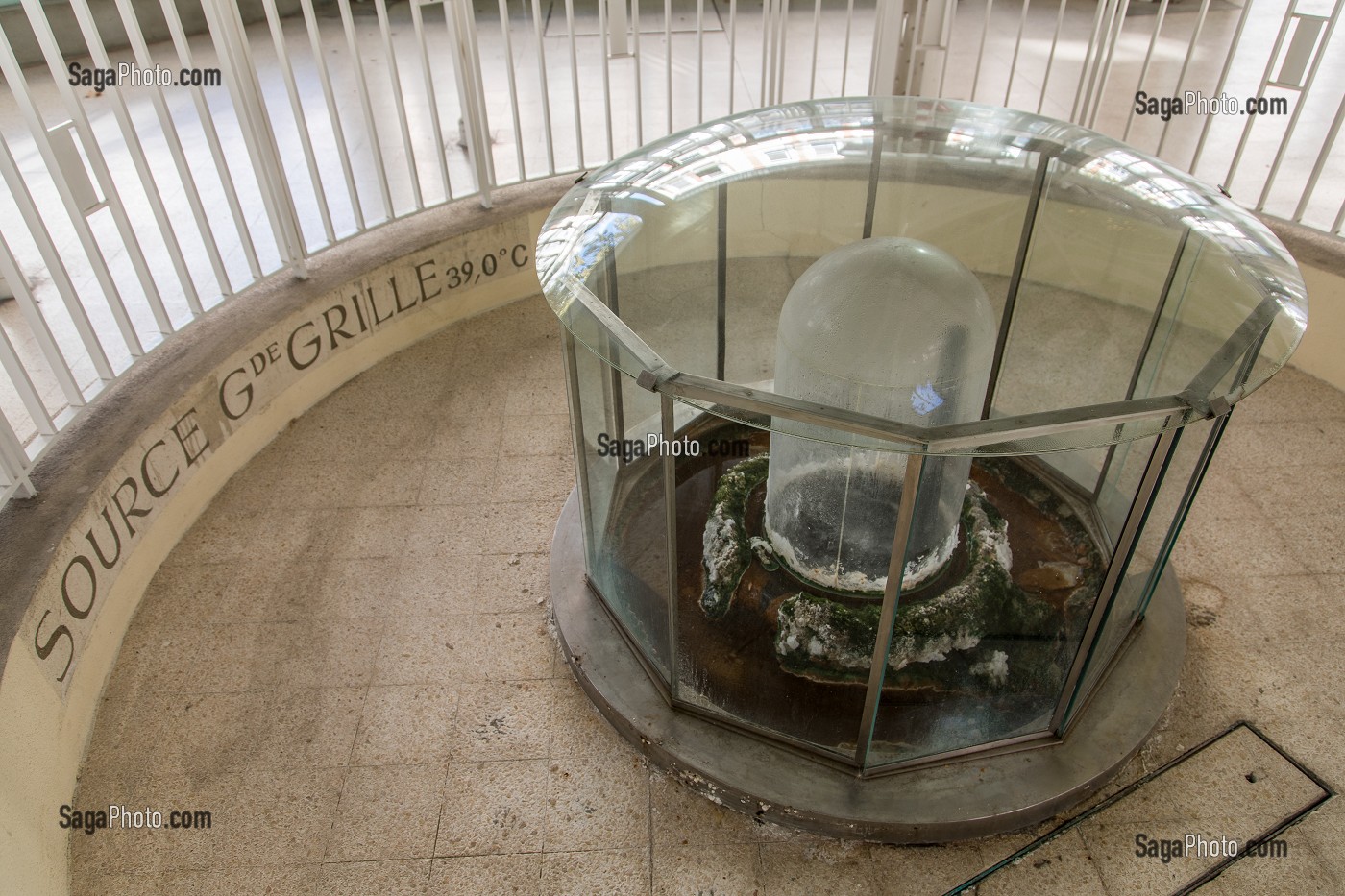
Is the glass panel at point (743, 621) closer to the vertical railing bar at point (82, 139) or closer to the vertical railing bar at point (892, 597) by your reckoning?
the vertical railing bar at point (892, 597)

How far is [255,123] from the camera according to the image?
4.58 meters

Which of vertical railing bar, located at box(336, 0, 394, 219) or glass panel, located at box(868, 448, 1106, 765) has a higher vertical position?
vertical railing bar, located at box(336, 0, 394, 219)

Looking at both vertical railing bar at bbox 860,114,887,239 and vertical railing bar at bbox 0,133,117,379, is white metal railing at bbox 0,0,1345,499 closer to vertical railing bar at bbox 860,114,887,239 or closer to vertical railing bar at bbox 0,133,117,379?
vertical railing bar at bbox 0,133,117,379

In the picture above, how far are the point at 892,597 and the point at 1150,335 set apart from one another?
5.83 feet

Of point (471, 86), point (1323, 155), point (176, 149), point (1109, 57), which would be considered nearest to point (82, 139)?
point (176, 149)

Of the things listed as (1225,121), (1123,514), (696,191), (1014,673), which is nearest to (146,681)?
(696,191)

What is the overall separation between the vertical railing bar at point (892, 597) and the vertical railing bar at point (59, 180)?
3.23 metres

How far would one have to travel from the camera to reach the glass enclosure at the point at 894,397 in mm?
2879

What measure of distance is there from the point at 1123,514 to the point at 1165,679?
2.47ft

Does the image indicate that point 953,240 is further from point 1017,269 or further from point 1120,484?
point 1120,484

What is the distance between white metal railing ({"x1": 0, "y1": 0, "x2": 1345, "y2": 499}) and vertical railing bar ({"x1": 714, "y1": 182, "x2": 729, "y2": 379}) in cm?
191

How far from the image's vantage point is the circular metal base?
3.06 meters

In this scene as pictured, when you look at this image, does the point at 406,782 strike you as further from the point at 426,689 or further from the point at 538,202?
the point at 538,202

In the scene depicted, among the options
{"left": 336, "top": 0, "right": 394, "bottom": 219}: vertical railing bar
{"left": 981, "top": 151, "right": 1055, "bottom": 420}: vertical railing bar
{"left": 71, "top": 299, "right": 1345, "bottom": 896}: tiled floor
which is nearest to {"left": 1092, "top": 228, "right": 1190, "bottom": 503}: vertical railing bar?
{"left": 981, "top": 151, "right": 1055, "bottom": 420}: vertical railing bar
